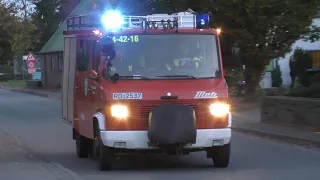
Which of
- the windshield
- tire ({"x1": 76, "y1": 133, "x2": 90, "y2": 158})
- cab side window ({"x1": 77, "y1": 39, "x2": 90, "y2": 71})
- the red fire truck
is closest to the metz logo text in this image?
the red fire truck

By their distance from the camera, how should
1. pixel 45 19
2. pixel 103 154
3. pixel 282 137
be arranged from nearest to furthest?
pixel 103 154 < pixel 282 137 < pixel 45 19

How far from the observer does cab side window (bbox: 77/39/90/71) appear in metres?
12.2

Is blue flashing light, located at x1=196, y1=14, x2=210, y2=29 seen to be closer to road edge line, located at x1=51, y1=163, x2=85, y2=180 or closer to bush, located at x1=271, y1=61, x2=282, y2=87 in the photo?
road edge line, located at x1=51, y1=163, x2=85, y2=180

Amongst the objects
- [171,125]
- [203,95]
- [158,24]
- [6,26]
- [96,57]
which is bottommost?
[171,125]

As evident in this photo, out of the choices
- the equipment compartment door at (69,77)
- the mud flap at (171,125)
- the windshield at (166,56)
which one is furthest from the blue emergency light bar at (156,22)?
the equipment compartment door at (69,77)

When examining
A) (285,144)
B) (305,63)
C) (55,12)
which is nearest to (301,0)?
(285,144)

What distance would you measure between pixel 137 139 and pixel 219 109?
152 centimetres

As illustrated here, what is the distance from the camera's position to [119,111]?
10797 millimetres

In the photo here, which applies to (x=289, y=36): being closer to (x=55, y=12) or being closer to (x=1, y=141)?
(x=1, y=141)

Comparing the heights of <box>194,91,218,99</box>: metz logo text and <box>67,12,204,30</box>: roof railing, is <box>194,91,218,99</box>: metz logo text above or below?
below

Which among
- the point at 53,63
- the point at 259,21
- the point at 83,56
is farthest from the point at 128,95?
the point at 53,63

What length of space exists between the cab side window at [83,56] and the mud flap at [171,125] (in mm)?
2189

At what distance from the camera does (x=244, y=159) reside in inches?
509

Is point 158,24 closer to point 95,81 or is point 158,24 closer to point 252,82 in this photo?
point 95,81
